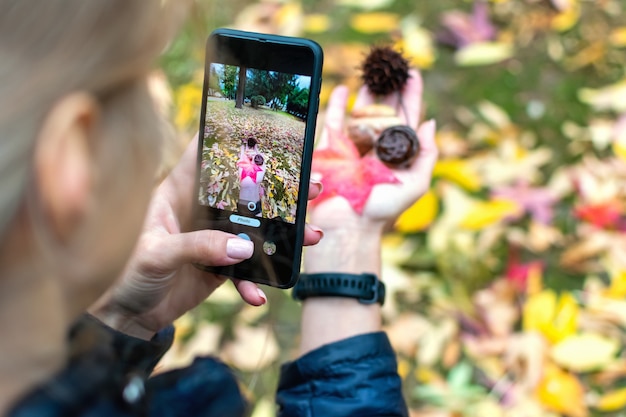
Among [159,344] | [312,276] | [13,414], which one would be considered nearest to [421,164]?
[312,276]

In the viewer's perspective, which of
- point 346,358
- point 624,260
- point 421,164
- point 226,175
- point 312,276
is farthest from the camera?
point 624,260

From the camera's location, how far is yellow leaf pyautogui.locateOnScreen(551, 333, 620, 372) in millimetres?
1397

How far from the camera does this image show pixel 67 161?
0.47 metres

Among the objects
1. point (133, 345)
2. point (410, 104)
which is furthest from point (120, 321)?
point (410, 104)

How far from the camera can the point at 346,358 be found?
99 centimetres

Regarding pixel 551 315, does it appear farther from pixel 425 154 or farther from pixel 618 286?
pixel 425 154

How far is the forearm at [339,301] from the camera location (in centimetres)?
106

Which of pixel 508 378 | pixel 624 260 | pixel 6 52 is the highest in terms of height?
pixel 6 52

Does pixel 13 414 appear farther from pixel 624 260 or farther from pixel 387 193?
pixel 624 260

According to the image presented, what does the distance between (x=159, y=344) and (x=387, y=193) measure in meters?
0.49

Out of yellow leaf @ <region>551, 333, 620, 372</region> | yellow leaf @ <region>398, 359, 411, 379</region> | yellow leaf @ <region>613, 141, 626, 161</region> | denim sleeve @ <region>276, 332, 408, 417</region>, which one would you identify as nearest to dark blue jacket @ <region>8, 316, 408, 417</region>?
denim sleeve @ <region>276, 332, 408, 417</region>

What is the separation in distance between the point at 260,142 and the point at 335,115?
482 millimetres

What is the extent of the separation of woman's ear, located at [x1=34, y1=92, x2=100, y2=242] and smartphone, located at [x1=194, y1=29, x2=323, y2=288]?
33 centimetres

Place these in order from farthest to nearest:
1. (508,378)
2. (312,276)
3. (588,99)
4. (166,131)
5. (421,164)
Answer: (588,99), (508,378), (421,164), (312,276), (166,131)
